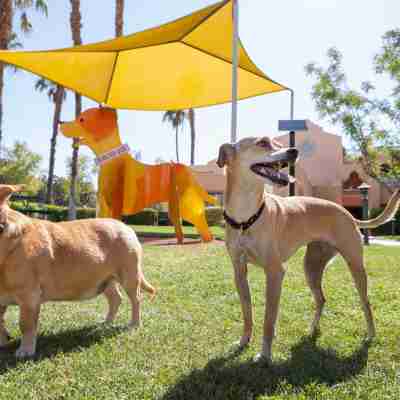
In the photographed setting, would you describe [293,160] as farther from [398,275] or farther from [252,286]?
[398,275]

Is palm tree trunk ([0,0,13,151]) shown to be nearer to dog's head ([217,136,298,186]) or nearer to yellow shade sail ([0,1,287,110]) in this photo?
yellow shade sail ([0,1,287,110])

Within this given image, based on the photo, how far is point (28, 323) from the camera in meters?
3.32

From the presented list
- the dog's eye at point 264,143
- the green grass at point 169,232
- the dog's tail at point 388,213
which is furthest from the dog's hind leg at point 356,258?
the green grass at point 169,232

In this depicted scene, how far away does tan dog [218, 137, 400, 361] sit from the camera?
129 inches

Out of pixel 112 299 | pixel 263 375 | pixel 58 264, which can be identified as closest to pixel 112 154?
pixel 112 299

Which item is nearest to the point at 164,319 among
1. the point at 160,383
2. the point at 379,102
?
the point at 160,383

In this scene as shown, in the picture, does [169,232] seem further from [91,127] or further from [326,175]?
[326,175]

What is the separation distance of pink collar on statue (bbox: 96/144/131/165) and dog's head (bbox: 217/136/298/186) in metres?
5.85

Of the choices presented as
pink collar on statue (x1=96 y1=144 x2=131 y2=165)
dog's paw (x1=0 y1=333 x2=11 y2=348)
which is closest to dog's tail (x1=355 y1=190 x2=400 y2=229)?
dog's paw (x1=0 y1=333 x2=11 y2=348)

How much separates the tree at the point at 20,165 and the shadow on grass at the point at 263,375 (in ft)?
163

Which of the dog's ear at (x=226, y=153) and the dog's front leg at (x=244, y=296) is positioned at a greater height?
the dog's ear at (x=226, y=153)

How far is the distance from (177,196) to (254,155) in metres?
7.32

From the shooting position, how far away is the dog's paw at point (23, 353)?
3287mm

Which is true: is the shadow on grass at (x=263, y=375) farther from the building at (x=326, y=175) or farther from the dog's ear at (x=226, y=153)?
the building at (x=326, y=175)
